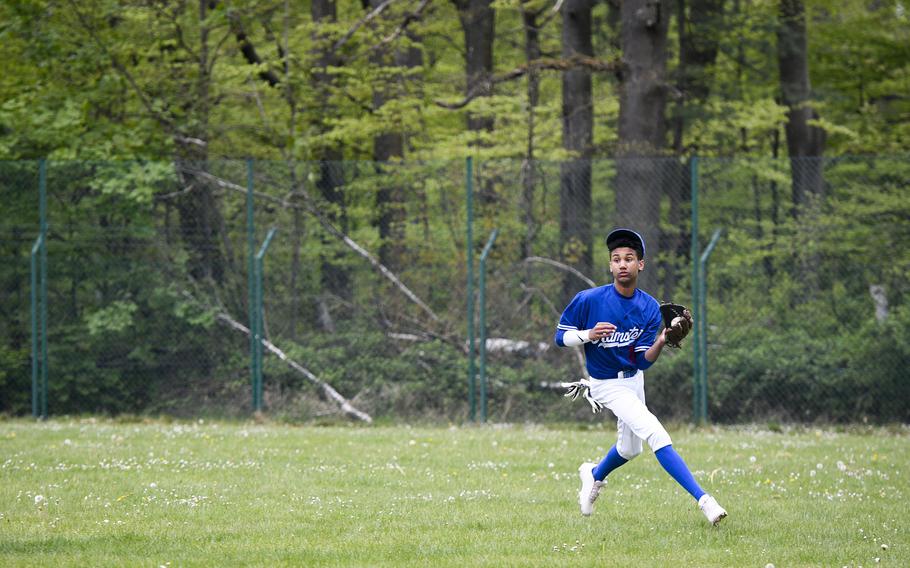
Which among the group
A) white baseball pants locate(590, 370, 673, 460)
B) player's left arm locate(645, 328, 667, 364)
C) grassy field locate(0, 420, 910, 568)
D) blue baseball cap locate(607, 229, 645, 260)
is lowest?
grassy field locate(0, 420, 910, 568)

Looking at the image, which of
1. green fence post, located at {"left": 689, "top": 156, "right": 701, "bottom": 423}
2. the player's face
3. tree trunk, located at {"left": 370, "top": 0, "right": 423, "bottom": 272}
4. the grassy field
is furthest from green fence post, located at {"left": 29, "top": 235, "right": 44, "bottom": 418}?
the player's face

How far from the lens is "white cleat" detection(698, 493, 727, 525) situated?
723 cm

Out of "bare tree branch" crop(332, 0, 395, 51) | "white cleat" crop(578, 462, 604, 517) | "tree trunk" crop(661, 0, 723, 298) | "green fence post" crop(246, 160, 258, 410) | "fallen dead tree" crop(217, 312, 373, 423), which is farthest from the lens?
"tree trunk" crop(661, 0, 723, 298)

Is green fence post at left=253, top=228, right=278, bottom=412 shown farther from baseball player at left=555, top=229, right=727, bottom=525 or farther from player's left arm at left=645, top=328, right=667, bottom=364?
player's left arm at left=645, top=328, right=667, bottom=364

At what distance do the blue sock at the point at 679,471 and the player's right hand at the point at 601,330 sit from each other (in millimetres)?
871

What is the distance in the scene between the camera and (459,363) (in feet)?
51.2

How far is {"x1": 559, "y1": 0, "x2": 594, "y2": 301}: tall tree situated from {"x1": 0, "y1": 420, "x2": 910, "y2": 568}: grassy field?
289 centimetres

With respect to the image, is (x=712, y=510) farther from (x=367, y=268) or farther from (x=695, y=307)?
(x=367, y=268)

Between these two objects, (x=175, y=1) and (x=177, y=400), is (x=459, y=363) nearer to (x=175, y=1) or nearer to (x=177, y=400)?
(x=177, y=400)

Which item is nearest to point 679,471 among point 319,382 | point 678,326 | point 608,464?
point 608,464

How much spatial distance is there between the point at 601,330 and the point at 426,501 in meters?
2.15

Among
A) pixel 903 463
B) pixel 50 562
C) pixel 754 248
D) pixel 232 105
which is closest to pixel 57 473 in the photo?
pixel 50 562

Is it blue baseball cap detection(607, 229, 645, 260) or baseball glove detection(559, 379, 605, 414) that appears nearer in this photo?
blue baseball cap detection(607, 229, 645, 260)

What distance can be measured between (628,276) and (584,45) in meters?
13.6
